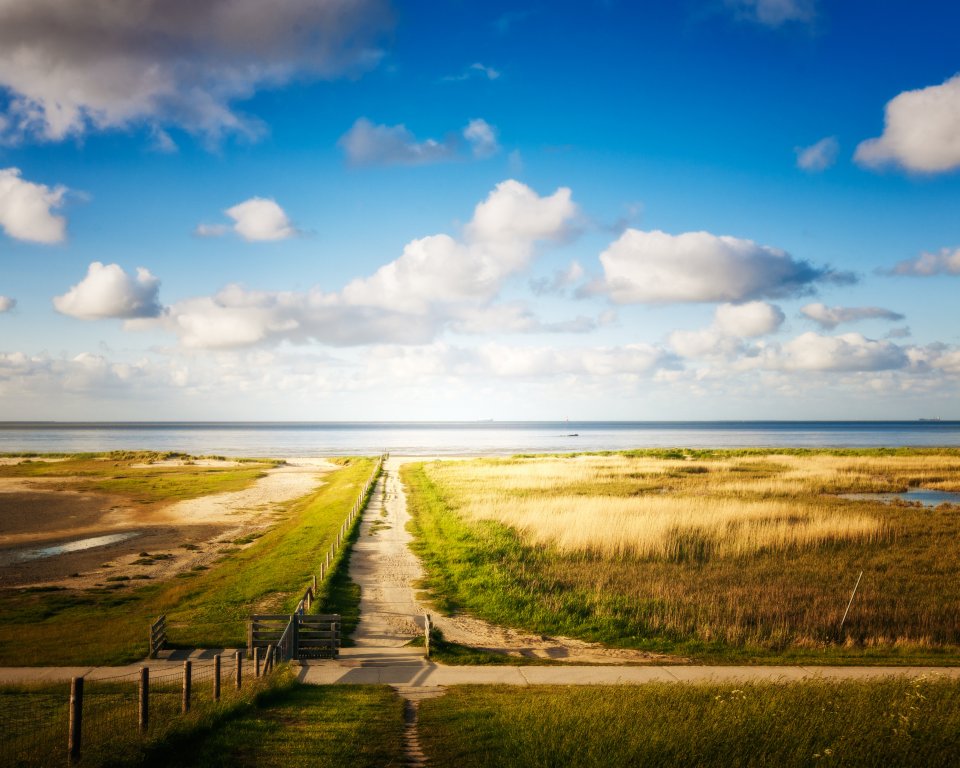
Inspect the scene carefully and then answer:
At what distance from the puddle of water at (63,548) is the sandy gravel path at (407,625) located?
2170 cm

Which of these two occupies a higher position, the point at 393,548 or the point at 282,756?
the point at 282,756

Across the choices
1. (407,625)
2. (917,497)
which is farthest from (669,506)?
(917,497)

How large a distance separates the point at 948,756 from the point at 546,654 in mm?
11167

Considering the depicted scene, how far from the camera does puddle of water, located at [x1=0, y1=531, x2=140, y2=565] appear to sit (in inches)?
1555

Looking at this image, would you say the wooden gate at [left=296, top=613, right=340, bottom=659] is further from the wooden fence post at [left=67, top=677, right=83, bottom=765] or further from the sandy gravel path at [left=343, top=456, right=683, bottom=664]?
the wooden fence post at [left=67, top=677, right=83, bottom=765]

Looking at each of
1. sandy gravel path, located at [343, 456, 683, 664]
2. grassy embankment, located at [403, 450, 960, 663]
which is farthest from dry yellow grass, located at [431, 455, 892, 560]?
sandy gravel path, located at [343, 456, 683, 664]

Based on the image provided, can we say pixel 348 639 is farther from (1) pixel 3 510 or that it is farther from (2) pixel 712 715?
(1) pixel 3 510

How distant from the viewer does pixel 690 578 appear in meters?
26.8

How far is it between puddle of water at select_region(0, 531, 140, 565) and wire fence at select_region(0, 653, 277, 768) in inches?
1136

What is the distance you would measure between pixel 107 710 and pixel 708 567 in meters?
24.2

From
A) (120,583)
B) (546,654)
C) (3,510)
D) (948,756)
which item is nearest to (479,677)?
(546,654)

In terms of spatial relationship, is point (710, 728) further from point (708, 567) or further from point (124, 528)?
point (124, 528)

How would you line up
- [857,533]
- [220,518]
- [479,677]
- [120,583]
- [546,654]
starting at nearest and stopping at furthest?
[479,677] < [546,654] < [120,583] < [857,533] < [220,518]

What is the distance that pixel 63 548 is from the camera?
4272 cm
